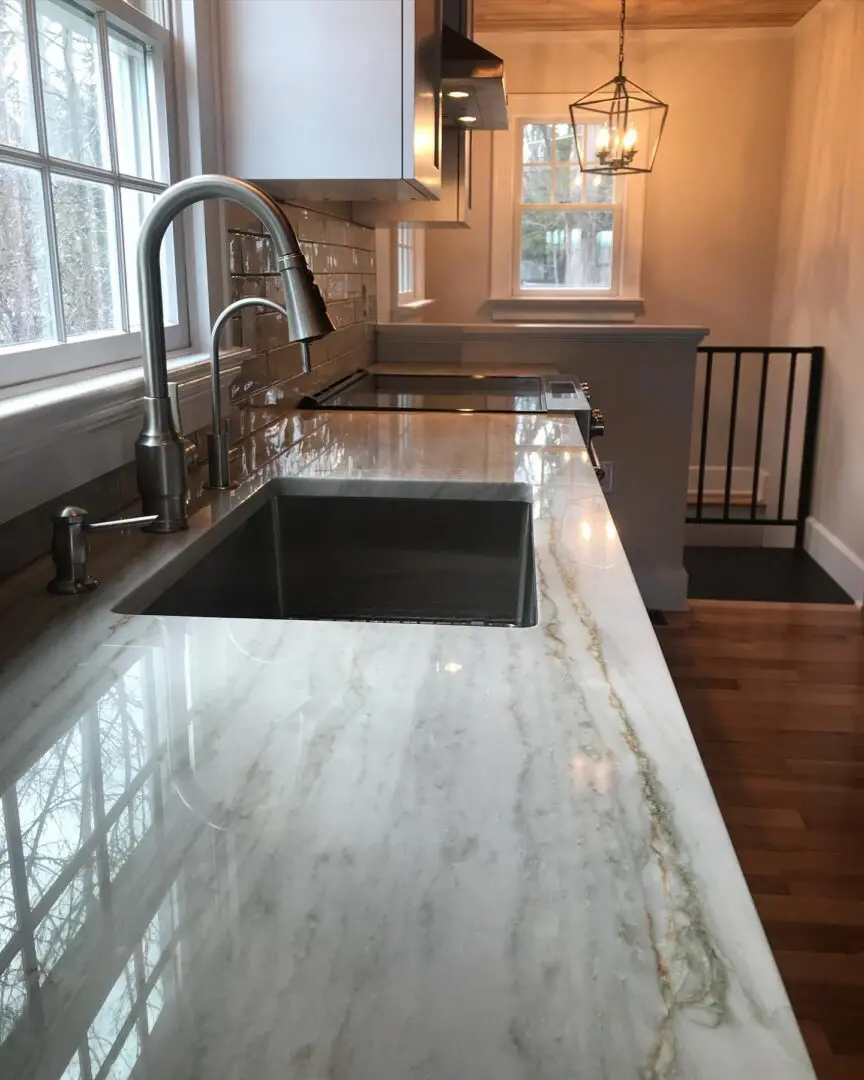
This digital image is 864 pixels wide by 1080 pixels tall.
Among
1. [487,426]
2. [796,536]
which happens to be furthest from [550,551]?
[796,536]

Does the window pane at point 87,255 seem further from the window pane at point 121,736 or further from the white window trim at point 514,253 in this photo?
the white window trim at point 514,253

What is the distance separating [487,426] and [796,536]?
10.6 ft

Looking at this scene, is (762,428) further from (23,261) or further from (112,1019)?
(112,1019)

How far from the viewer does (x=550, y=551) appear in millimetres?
1170

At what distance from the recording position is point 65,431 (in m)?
1.10

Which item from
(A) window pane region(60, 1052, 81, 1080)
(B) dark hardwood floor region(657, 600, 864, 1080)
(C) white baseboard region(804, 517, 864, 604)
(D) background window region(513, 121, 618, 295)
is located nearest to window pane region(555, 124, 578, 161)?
(D) background window region(513, 121, 618, 295)

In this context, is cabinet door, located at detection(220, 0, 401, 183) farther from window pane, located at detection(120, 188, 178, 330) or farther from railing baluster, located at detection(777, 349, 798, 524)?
railing baluster, located at detection(777, 349, 798, 524)

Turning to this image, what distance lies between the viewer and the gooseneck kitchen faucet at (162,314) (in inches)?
39.9

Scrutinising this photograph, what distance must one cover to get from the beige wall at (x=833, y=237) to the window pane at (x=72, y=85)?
341 centimetres

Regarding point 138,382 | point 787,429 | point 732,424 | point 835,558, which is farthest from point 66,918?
point 787,429

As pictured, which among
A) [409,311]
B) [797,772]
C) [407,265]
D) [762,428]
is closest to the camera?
[797,772]

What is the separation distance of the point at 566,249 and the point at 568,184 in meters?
0.37

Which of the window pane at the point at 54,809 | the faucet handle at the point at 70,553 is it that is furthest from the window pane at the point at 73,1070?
the faucet handle at the point at 70,553

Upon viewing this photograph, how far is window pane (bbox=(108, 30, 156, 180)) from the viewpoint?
1.49 metres
